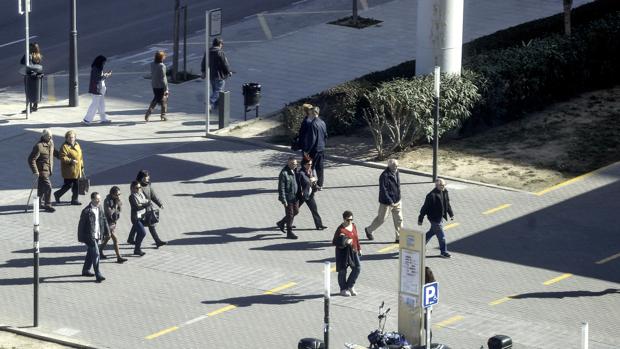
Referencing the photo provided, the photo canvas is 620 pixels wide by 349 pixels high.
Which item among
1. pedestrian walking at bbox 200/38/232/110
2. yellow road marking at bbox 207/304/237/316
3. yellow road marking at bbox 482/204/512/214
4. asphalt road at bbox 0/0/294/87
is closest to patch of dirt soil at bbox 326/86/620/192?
yellow road marking at bbox 482/204/512/214

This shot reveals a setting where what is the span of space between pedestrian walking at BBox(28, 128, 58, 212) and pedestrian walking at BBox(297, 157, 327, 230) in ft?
16.6

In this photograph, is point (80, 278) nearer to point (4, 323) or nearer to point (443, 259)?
point (4, 323)

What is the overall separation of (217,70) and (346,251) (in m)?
12.8

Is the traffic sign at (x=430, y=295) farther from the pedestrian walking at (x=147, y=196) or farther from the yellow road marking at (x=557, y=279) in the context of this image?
the pedestrian walking at (x=147, y=196)

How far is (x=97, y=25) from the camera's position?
4434 cm

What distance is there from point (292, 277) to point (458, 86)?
918 centimetres

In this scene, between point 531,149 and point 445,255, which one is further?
point 531,149

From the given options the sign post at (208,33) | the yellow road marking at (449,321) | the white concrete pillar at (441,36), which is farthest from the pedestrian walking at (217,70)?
the yellow road marking at (449,321)

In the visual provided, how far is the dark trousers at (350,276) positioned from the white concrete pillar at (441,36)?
10.4 m

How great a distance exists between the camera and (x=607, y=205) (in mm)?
29250

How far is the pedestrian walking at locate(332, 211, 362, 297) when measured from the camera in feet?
79.4

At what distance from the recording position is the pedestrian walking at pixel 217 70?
36125 millimetres

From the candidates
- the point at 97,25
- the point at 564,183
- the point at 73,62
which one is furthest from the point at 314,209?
the point at 97,25

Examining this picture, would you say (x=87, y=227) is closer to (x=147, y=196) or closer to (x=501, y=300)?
(x=147, y=196)
